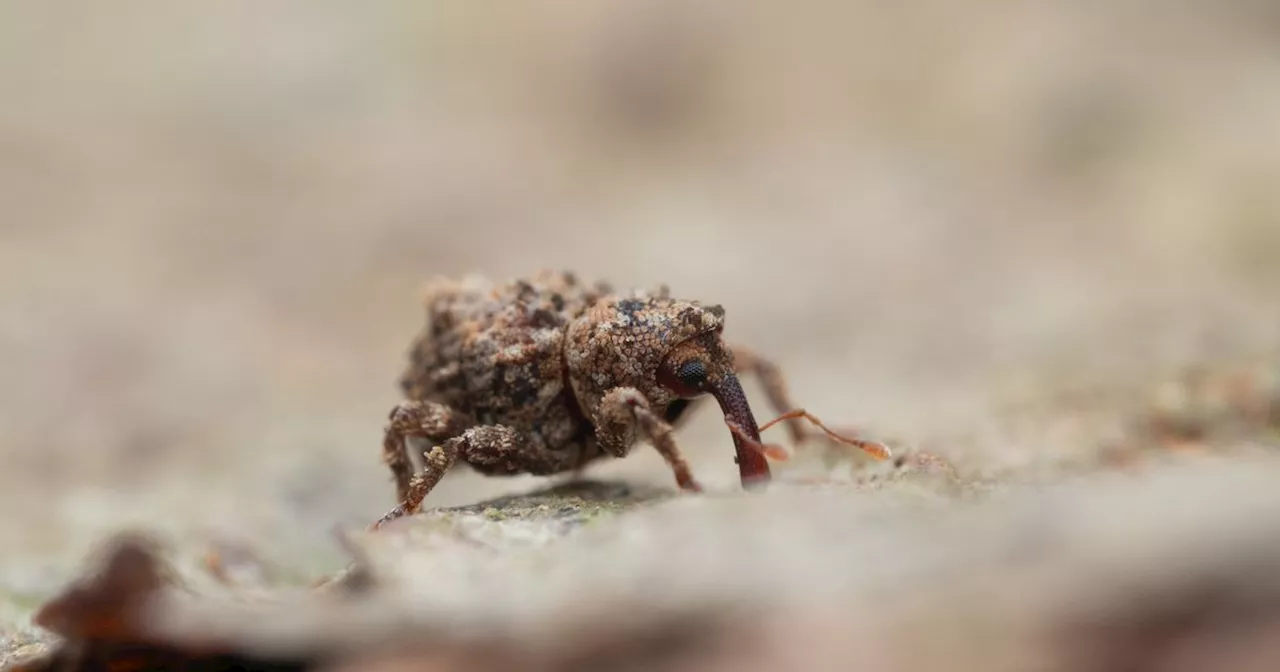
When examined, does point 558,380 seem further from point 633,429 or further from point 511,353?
point 633,429

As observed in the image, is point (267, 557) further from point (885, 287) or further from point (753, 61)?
point (753, 61)

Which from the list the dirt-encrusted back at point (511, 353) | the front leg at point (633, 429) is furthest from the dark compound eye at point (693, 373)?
the dirt-encrusted back at point (511, 353)

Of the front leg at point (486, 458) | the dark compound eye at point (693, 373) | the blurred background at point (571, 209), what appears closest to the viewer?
the dark compound eye at point (693, 373)

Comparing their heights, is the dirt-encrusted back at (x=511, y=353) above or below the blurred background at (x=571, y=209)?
below

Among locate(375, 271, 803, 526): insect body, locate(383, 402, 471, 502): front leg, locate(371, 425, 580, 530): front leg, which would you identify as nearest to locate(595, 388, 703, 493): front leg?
locate(375, 271, 803, 526): insect body

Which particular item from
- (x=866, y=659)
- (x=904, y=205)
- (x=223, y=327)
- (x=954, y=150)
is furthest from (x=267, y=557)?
(x=954, y=150)

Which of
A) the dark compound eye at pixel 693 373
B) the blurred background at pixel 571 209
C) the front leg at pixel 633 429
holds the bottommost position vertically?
the front leg at pixel 633 429

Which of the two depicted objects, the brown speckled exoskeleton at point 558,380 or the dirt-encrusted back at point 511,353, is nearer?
the brown speckled exoskeleton at point 558,380

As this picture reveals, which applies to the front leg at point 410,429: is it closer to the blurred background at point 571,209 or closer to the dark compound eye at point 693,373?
the blurred background at point 571,209
